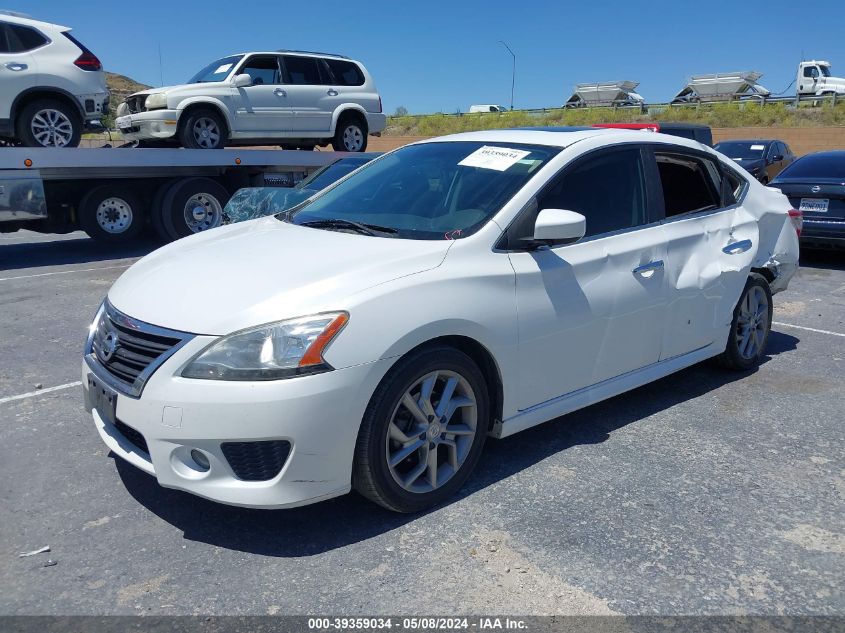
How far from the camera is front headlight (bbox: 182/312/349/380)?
9.34 ft

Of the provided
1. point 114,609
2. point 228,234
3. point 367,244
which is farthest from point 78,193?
point 114,609

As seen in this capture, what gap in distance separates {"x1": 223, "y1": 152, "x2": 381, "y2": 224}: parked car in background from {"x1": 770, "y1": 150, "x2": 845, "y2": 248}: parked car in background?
219 inches

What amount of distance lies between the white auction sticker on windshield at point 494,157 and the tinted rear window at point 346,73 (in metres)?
9.14

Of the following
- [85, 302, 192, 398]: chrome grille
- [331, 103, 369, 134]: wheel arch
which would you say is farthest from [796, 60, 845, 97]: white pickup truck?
[85, 302, 192, 398]: chrome grille

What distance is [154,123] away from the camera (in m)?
10.9

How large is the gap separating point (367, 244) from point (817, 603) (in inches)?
91.6

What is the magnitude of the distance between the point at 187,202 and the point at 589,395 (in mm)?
8626

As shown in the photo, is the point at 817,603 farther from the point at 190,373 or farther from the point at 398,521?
the point at 190,373

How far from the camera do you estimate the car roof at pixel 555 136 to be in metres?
4.18

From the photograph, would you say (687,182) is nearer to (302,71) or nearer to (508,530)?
(508,530)

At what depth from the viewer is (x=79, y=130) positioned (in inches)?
397

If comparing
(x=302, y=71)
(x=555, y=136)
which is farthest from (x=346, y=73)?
(x=555, y=136)

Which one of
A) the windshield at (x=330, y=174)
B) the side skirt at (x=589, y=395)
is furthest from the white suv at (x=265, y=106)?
the side skirt at (x=589, y=395)

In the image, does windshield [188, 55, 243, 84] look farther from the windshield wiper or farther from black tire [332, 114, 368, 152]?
the windshield wiper
